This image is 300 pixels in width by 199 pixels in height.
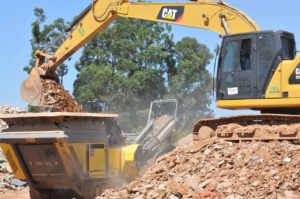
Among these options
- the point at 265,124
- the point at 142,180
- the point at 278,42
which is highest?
the point at 278,42

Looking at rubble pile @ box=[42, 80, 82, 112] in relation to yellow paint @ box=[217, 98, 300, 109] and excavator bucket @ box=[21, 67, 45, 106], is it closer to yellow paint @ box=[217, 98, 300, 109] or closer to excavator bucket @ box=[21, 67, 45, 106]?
excavator bucket @ box=[21, 67, 45, 106]

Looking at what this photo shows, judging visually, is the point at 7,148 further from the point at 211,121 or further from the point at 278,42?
the point at 278,42

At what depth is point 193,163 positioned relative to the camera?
904 centimetres

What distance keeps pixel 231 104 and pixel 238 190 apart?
3.01 m

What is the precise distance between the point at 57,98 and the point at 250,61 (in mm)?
5335

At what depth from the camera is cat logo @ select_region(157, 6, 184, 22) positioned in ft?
39.7

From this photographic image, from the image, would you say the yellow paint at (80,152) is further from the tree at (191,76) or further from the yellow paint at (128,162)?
the tree at (191,76)

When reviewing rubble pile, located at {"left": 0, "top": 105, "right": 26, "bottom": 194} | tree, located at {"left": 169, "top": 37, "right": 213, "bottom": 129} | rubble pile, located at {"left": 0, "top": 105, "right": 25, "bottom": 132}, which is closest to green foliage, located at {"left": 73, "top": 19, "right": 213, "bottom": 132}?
tree, located at {"left": 169, "top": 37, "right": 213, "bottom": 129}

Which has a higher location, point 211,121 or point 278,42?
point 278,42

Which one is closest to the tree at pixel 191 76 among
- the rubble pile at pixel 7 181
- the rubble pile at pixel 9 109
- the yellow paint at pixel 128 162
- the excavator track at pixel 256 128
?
the rubble pile at pixel 9 109

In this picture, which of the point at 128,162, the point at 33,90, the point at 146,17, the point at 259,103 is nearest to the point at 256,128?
the point at 259,103

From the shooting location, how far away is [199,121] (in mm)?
10617

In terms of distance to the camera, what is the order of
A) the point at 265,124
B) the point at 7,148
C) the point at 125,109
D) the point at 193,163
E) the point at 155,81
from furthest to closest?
the point at 155,81
the point at 125,109
the point at 7,148
the point at 265,124
the point at 193,163

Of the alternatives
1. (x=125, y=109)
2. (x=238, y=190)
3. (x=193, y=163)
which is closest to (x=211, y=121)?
(x=193, y=163)
